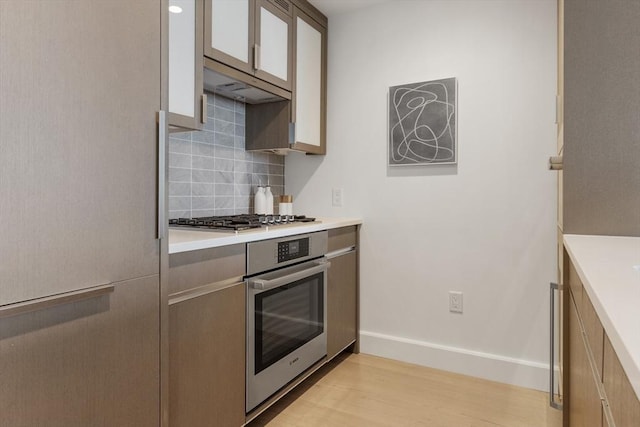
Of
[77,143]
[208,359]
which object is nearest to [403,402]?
[208,359]

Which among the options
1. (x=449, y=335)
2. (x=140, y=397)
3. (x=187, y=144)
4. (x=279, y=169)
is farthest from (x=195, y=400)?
(x=279, y=169)

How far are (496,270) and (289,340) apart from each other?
127 cm

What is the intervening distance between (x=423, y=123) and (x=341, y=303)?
1.22 m

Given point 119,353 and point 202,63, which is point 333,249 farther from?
point 119,353

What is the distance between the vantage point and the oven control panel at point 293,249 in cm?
191

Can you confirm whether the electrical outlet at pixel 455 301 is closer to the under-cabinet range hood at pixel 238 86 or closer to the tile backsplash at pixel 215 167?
the tile backsplash at pixel 215 167

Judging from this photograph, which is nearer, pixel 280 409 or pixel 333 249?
pixel 280 409

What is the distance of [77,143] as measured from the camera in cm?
101

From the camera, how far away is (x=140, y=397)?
3.91ft

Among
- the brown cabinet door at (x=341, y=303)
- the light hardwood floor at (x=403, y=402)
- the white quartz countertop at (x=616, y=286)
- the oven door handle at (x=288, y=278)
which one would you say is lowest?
the light hardwood floor at (x=403, y=402)

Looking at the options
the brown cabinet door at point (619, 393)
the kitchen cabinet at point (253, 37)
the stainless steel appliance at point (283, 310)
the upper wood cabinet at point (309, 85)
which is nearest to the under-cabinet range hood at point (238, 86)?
the kitchen cabinet at point (253, 37)

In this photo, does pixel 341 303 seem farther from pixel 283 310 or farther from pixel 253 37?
pixel 253 37

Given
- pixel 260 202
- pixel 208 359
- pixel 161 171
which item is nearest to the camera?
pixel 161 171

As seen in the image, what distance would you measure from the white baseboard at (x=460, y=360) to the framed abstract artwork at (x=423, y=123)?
1.14 metres
